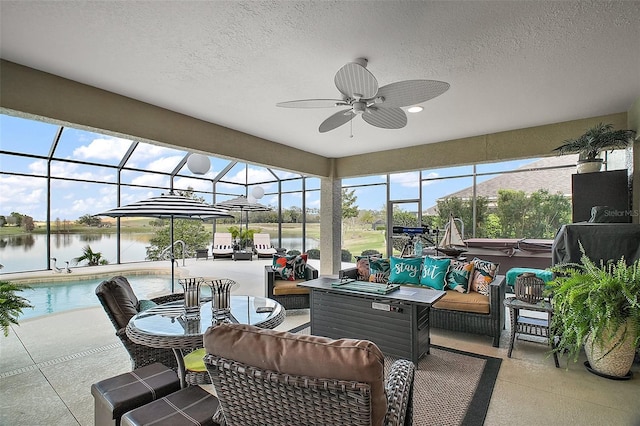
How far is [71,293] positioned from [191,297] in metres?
5.80

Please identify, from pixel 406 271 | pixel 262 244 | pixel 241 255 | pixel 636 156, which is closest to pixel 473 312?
pixel 406 271

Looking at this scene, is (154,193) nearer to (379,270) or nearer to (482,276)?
(379,270)

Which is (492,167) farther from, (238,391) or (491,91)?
(238,391)

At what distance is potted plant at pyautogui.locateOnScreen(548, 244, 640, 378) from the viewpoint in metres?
2.56

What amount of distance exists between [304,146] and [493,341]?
4.34 meters

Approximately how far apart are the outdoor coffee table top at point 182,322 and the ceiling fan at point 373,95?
163 centimetres

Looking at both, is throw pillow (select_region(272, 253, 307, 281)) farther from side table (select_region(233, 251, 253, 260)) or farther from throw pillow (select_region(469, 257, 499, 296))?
side table (select_region(233, 251, 253, 260))

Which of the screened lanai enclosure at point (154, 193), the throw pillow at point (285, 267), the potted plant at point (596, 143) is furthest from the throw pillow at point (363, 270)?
the screened lanai enclosure at point (154, 193)

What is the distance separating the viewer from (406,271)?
4.22 m

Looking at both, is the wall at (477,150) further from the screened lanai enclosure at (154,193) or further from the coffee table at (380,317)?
the coffee table at (380,317)

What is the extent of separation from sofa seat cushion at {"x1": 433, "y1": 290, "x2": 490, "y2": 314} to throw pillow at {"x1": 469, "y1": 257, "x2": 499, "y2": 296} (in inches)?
2.7

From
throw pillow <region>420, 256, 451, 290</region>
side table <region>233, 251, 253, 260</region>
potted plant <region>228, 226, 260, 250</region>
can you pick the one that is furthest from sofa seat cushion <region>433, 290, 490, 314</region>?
potted plant <region>228, 226, 260, 250</region>

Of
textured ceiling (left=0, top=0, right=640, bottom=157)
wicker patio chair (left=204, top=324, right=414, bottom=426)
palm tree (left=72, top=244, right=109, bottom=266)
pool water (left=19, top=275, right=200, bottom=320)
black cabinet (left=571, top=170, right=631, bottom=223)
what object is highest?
textured ceiling (left=0, top=0, right=640, bottom=157)

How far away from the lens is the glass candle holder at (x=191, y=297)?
2234 millimetres
